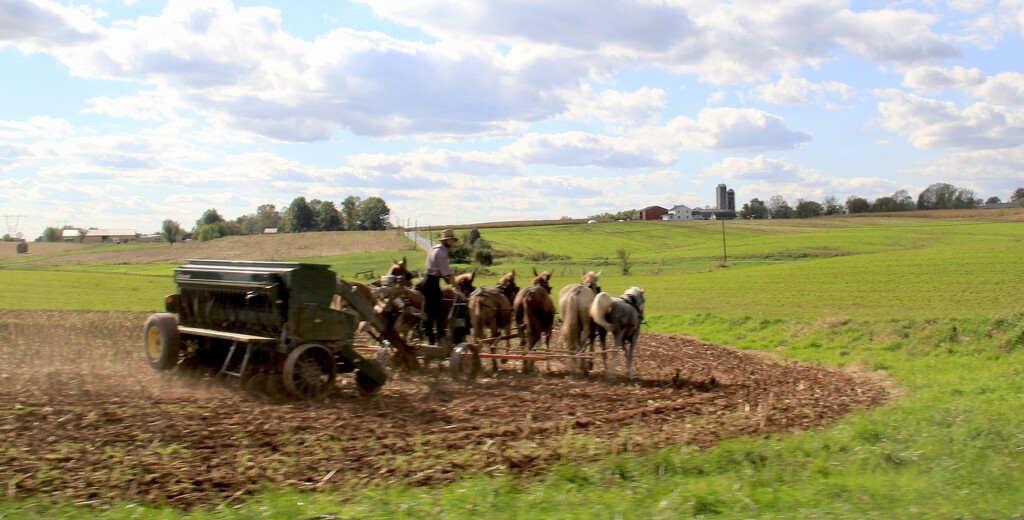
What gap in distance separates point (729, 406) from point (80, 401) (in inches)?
302

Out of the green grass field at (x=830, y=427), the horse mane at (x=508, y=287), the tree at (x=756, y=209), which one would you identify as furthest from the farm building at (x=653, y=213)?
the horse mane at (x=508, y=287)

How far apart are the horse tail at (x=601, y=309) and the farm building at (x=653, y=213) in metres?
135

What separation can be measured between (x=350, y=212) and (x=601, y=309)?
72.6 meters

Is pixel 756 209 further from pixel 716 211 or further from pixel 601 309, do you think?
pixel 601 309

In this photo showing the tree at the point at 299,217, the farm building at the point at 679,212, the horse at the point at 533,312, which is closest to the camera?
the horse at the point at 533,312

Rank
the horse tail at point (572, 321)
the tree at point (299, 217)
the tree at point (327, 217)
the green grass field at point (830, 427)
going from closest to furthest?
the green grass field at point (830, 427)
the horse tail at point (572, 321)
the tree at point (299, 217)
the tree at point (327, 217)

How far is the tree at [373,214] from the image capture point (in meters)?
82.9

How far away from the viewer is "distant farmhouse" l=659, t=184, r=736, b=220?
5179 inches

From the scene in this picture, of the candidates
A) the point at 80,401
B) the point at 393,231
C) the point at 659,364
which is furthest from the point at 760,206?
the point at 80,401

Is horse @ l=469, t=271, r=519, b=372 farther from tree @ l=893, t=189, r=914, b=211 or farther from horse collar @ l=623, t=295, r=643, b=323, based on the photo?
tree @ l=893, t=189, r=914, b=211

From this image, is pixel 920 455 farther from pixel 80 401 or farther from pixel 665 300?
pixel 665 300

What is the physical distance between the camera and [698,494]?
6246mm

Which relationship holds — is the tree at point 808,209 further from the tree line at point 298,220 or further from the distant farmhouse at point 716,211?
the tree line at point 298,220

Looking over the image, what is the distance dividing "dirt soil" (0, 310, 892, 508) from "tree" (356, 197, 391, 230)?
68.8 m
